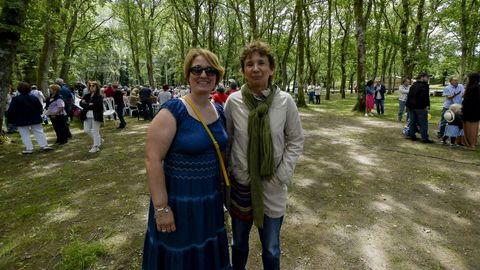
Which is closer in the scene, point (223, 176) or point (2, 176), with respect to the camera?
point (223, 176)

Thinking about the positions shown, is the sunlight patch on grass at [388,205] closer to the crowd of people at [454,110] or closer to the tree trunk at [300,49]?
the crowd of people at [454,110]

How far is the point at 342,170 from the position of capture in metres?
6.40

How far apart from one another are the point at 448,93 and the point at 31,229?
10461mm

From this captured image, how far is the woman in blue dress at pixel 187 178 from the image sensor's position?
1.98 metres

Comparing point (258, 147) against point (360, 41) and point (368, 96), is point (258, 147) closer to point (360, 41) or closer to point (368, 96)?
point (360, 41)

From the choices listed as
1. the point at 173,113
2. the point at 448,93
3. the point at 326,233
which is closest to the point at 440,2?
the point at 448,93

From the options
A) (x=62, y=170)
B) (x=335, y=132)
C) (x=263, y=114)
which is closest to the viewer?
(x=263, y=114)

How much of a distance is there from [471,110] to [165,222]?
9138mm

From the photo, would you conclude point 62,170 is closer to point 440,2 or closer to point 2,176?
point 2,176

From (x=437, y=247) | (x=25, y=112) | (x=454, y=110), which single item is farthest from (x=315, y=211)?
(x=25, y=112)

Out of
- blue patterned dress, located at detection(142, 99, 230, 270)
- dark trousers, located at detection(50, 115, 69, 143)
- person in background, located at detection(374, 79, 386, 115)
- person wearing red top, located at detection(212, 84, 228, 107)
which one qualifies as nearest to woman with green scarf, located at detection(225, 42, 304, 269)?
blue patterned dress, located at detection(142, 99, 230, 270)

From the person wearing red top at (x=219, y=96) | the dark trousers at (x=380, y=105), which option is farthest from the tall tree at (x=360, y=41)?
the person wearing red top at (x=219, y=96)

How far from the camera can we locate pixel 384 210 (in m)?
4.53

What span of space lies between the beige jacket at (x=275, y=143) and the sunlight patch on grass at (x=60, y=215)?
3372 mm
